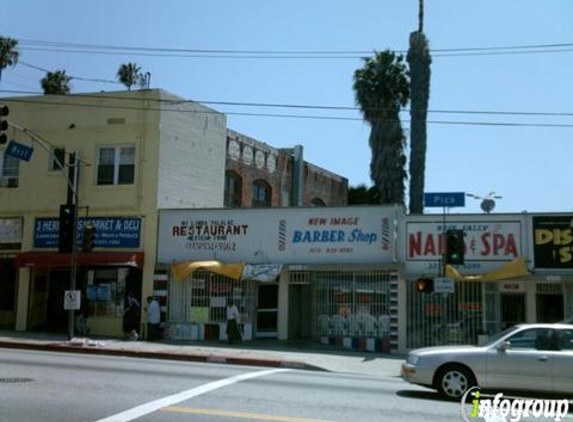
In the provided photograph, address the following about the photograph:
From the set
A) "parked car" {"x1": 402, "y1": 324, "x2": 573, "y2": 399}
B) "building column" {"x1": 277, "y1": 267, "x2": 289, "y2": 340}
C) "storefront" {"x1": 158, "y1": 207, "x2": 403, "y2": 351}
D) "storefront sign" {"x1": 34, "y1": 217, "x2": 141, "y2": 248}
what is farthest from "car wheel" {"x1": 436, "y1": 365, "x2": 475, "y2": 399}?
"storefront sign" {"x1": 34, "y1": 217, "x2": 141, "y2": 248}

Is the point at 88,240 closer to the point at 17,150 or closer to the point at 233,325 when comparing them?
the point at 17,150

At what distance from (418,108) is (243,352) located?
16.4 metres

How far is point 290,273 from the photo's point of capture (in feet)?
78.5

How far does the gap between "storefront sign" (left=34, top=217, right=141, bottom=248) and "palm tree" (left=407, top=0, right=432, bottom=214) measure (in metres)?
12.5

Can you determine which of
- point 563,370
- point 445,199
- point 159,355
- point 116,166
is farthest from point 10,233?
point 563,370

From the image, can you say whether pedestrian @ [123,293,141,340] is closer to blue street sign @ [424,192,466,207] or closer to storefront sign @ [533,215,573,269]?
blue street sign @ [424,192,466,207]

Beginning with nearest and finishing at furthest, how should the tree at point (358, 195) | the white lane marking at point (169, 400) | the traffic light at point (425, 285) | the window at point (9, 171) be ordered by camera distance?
the white lane marking at point (169, 400) → the traffic light at point (425, 285) → the window at point (9, 171) → the tree at point (358, 195)

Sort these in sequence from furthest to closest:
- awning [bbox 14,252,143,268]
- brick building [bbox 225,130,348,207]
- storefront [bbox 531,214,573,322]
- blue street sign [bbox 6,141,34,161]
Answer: brick building [bbox 225,130,348,207] < awning [bbox 14,252,143,268] < blue street sign [bbox 6,141,34,161] < storefront [bbox 531,214,573,322]

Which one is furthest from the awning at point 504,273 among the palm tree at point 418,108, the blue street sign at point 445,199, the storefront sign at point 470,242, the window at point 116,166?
the window at point 116,166

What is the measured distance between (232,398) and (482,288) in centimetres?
1293

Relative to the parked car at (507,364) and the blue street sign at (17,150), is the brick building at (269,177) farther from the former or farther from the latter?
the parked car at (507,364)

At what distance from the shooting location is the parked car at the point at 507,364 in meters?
12.1

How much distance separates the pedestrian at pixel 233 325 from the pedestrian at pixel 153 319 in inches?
95.2

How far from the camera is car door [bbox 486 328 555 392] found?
39.6 ft
